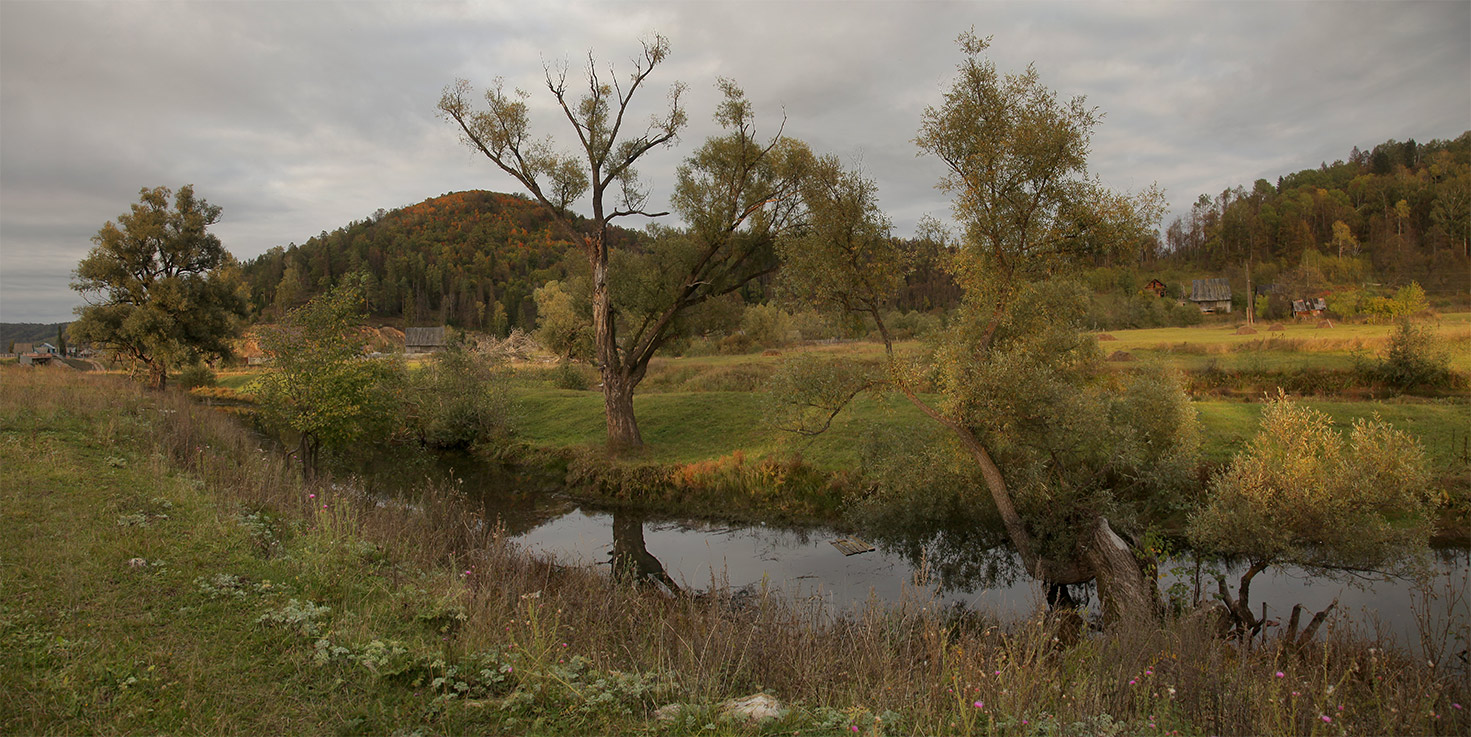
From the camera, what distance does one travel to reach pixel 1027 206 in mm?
13062

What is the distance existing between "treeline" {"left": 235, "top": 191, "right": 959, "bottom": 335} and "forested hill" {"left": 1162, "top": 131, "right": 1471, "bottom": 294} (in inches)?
2390

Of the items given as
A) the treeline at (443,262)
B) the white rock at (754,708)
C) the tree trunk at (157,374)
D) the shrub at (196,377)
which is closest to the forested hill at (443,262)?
the treeline at (443,262)

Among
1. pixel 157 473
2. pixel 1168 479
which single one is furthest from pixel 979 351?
pixel 157 473

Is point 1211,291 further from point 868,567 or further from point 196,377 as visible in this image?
point 196,377

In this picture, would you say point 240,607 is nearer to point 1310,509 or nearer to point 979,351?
point 979,351

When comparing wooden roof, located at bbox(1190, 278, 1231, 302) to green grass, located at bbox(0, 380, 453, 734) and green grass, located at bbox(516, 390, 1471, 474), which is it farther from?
green grass, located at bbox(0, 380, 453, 734)

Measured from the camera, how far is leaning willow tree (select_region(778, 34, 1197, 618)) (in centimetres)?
1223

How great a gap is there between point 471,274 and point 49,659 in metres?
152

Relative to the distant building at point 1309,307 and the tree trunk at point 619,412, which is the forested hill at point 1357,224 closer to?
the distant building at point 1309,307

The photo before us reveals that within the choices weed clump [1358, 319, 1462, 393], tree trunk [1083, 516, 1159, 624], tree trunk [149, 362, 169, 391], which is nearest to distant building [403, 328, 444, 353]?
tree trunk [149, 362, 169, 391]

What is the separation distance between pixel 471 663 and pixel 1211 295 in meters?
104

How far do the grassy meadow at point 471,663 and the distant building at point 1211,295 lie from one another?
92.1m

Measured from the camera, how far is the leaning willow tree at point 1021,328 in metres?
12.2

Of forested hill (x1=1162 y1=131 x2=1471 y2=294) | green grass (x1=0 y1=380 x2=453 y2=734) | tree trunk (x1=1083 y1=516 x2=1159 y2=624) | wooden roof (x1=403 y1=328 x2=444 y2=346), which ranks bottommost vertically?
tree trunk (x1=1083 y1=516 x2=1159 y2=624)
